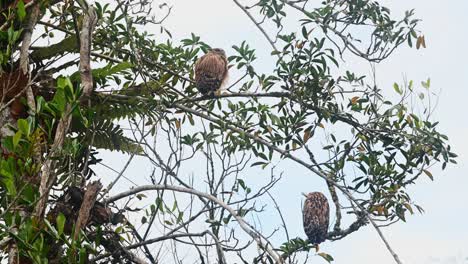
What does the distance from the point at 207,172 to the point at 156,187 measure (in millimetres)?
419

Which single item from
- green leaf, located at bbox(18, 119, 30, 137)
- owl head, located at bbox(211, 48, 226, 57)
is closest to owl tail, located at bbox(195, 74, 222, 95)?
owl head, located at bbox(211, 48, 226, 57)

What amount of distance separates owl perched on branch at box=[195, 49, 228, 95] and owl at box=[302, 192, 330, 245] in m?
1.42

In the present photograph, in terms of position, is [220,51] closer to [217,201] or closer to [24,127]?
[217,201]

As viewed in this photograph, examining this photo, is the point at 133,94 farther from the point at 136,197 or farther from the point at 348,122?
the point at 348,122

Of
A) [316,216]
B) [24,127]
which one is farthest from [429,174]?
[24,127]

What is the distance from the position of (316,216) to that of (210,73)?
5.35 ft

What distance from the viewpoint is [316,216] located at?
7.18 meters

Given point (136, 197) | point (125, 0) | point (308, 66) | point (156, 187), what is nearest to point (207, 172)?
point (156, 187)

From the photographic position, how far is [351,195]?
21.4ft

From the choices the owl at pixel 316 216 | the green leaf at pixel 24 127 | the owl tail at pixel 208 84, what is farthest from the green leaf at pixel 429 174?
the green leaf at pixel 24 127

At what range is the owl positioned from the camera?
22.7 feet

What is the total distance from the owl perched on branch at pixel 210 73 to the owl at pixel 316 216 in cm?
142

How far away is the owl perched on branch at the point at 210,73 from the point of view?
7277mm

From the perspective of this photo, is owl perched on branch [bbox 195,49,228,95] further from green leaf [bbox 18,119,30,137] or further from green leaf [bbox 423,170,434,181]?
green leaf [bbox 18,119,30,137]
